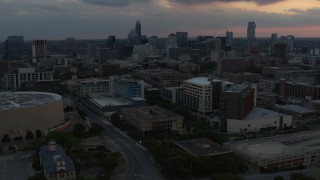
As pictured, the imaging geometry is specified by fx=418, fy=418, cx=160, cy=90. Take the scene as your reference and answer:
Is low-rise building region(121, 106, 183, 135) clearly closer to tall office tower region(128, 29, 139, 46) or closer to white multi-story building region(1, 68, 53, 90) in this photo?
white multi-story building region(1, 68, 53, 90)

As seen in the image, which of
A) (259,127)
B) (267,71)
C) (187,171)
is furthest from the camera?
(267,71)

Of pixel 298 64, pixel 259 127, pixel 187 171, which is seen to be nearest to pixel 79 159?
pixel 187 171

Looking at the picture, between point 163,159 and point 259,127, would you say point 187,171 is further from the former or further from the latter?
point 259,127

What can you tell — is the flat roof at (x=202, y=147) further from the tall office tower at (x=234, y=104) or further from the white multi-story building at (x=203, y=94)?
the white multi-story building at (x=203, y=94)

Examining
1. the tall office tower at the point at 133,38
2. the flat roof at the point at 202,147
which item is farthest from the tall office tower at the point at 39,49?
the flat roof at the point at 202,147

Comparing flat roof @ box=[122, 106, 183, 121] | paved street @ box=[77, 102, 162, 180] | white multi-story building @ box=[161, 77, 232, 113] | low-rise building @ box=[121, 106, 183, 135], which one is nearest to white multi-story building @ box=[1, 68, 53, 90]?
white multi-story building @ box=[161, 77, 232, 113]

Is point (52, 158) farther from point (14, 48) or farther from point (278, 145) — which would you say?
point (14, 48)
